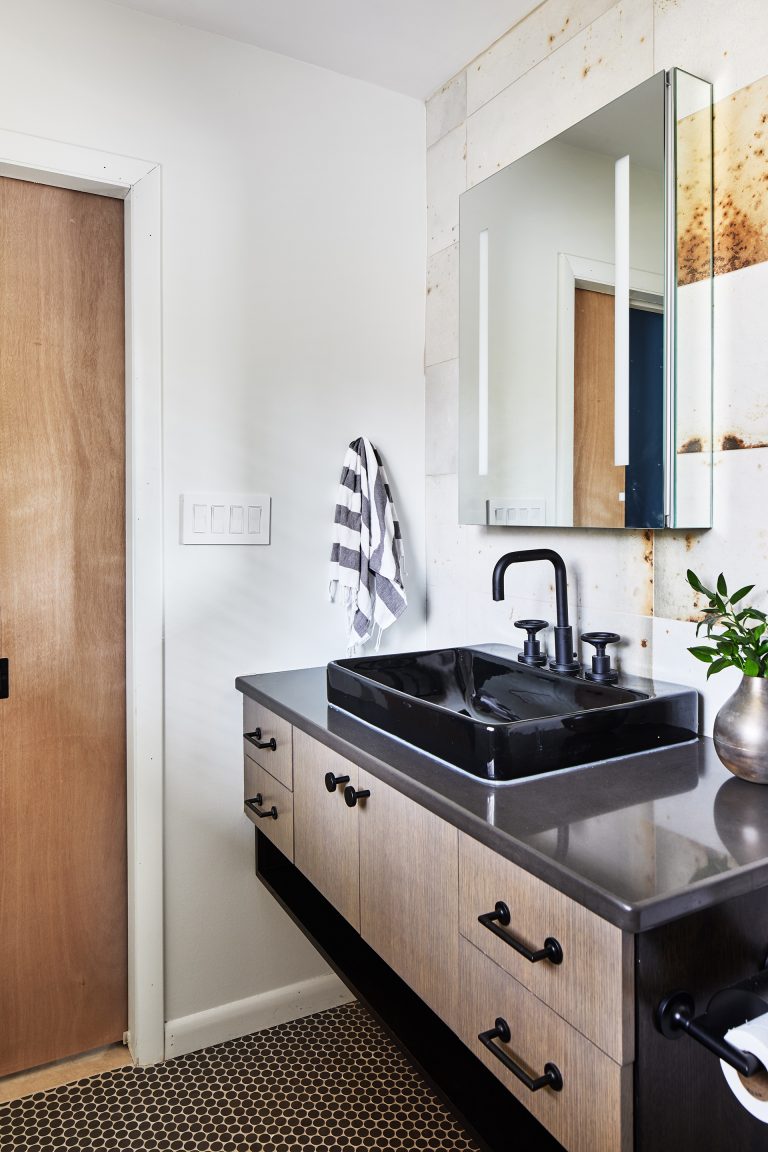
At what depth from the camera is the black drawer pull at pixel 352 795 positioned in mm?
1284

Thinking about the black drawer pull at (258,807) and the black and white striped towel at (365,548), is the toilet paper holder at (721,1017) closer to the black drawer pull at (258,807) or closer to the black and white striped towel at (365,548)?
the black drawer pull at (258,807)

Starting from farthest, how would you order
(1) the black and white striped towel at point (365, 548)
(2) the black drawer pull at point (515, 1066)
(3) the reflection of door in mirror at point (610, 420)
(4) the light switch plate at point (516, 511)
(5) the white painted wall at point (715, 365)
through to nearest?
1. (1) the black and white striped towel at point (365, 548)
2. (4) the light switch plate at point (516, 511)
3. (3) the reflection of door in mirror at point (610, 420)
4. (5) the white painted wall at point (715, 365)
5. (2) the black drawer pull at point (515, 1066)

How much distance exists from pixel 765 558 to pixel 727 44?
83cm

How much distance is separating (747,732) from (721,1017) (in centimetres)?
39

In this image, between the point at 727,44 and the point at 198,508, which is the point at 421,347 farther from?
the point at 727,44

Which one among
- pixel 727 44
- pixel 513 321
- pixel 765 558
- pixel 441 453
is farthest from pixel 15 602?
pixel 727 44

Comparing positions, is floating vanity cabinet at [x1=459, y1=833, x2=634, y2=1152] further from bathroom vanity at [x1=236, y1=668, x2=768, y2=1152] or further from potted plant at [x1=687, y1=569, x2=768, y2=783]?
potted plant at [x1=687, y1=569, x2=768, y2=783]

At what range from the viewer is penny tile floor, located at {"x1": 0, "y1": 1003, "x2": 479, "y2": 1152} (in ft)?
5.23

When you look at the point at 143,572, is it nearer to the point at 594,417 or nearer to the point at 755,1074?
the point at 594,417

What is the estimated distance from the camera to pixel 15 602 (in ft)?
5.65

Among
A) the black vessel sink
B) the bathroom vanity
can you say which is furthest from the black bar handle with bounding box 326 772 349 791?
the black vessel sink

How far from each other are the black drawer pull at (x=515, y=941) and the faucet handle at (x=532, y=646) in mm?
676

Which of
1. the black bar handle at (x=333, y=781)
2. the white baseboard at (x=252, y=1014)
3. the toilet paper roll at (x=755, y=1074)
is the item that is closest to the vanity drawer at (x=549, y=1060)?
the toilet paper roll at (x=755, y=1074)

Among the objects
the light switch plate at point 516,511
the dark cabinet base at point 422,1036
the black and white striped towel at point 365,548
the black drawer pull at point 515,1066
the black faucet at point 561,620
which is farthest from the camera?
the black and white striped towel at point 365,548
